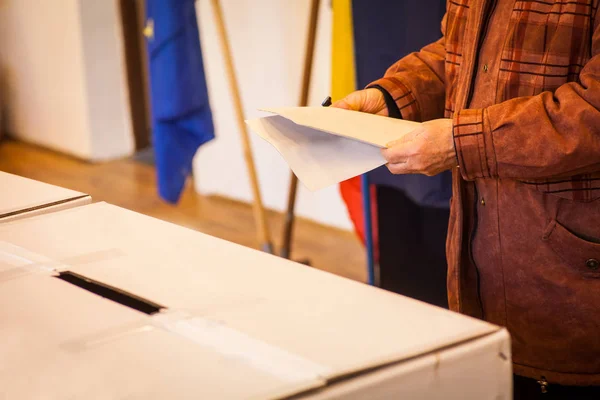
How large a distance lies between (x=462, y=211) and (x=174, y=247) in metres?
0.47

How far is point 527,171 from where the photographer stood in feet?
3.61

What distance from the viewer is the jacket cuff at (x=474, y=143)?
111cm

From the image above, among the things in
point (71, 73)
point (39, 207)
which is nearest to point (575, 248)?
point (39, 207)

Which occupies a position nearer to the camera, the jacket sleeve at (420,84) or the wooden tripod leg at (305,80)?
the jacket sleeve at (420,84)

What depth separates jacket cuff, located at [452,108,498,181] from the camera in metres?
1.11

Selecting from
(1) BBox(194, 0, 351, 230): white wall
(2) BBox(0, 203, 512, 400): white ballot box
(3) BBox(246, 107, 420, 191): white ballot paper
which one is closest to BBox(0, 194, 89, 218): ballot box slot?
(2) BBox(0, 203, 512, 400): white ballot box

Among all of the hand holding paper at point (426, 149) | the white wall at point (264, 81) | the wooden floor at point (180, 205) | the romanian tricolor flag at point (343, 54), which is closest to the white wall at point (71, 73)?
the wooden floor at point (180, 205)

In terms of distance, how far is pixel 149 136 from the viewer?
16.3 ft

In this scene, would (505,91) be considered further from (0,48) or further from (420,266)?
(0,48)

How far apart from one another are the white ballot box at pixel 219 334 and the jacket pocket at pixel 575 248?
38 cm

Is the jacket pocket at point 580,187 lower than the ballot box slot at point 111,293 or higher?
higher

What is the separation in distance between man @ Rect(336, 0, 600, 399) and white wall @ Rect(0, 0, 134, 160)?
3.57 metres

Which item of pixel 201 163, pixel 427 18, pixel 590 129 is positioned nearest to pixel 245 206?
pixel 201 163

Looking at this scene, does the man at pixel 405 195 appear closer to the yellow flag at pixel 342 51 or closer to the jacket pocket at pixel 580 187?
the yellow flag at pixel 342 51
